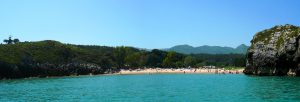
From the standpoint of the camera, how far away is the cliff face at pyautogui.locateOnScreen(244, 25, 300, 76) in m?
112

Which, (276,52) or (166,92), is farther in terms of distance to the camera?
(276,52)

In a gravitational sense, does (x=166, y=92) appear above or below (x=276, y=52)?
below

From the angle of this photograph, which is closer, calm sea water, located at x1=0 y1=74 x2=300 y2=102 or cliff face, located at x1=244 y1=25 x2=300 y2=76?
calm sea water, located at x1=0 y1=74 x2=300 y2=102

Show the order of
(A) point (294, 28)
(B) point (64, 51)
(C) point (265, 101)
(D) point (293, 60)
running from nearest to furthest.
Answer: (C) point (265, 101), (D) point (293, 60), (A) point (294, 28), (B) point (64, 51)

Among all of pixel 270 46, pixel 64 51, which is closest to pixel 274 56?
pixel 270 46

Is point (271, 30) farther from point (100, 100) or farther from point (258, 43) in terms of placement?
point (100, 100)

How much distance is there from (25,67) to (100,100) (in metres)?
97.0

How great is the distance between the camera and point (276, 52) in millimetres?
114750

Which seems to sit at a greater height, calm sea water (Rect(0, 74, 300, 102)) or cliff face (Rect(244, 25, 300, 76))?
cliff face (Rect(244, 25, 300, 76))

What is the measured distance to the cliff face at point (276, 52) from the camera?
111875mm

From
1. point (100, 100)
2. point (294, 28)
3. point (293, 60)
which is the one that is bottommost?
point (100, 100)

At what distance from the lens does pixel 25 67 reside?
146250 millimetres

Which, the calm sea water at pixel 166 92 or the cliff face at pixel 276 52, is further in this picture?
the cliff face at pixel 276 52

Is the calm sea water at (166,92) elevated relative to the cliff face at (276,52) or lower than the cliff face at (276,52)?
lower
